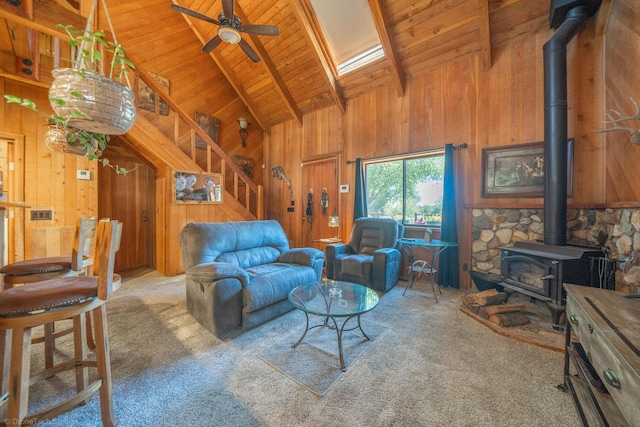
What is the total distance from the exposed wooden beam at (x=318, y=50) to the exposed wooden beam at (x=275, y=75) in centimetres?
100

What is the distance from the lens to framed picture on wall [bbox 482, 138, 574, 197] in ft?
9.74

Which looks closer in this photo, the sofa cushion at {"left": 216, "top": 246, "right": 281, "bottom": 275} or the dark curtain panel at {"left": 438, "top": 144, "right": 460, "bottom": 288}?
the sofa cushion at {"left": 216, "top": 246, "right": 281, "bottom": 275}

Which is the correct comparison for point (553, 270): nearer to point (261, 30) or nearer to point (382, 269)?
point (382, 269)

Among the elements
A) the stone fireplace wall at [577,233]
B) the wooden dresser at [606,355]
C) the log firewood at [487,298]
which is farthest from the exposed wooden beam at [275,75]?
the wooden dresser at [606,355]

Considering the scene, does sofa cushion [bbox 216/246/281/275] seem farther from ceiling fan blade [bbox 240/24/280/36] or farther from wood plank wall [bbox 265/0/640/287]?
ceiling fan blade [bbox 240/24/280/36]

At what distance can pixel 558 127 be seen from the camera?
100 inches

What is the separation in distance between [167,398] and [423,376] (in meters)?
1.66

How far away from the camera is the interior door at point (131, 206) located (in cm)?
425

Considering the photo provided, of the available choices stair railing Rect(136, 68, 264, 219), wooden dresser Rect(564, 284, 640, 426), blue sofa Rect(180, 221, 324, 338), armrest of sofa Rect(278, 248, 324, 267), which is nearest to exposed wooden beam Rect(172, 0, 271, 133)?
stair railing Rect(136, 68, 264, 219)

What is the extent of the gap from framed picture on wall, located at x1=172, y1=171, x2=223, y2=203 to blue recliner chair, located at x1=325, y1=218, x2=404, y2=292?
248 cm

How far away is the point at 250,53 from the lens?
3475 mm

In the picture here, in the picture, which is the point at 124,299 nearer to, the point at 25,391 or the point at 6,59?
the point at 25,391

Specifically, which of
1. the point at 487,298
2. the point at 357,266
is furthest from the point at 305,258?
the point at 487,298

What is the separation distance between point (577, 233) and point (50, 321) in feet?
14.6
